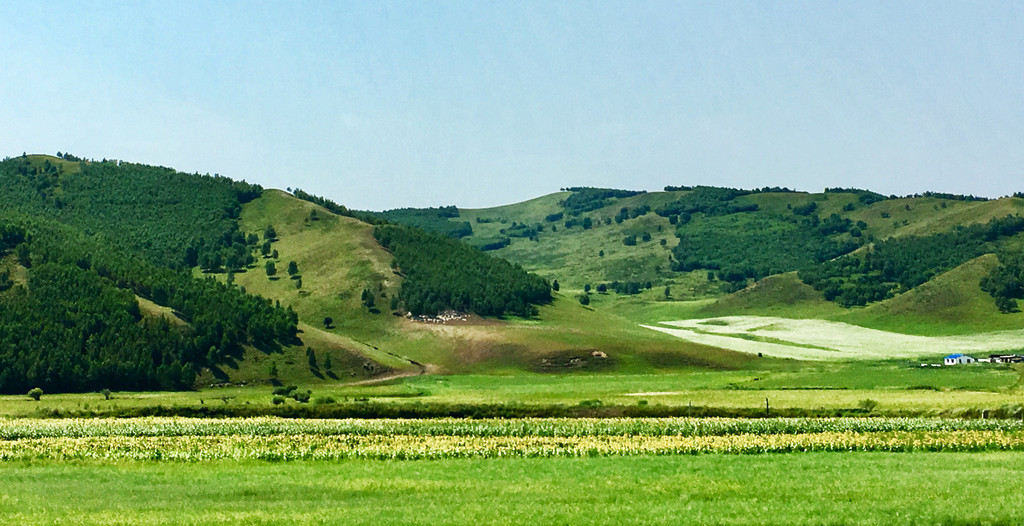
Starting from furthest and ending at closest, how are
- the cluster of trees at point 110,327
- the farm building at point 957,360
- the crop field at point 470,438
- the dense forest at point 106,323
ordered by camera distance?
the farm building at point 957,360 < the dense forest at point 106,323 < the cluster of trees at point 110,327 < the crop field at point 470,438

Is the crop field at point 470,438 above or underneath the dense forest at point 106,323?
underneath

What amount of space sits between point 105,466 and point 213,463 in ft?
18.7

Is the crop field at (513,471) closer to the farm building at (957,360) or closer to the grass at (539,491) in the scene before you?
the grass at (539,491)

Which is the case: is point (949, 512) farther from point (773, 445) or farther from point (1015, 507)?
point (773, 445)

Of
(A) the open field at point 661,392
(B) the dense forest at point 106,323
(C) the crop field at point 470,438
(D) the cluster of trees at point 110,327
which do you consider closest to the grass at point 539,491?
(C) the crop field at point 470,438

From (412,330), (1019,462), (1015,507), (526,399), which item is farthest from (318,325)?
(1015,507)

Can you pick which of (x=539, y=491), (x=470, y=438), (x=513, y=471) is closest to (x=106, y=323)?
(x=470, y=438)

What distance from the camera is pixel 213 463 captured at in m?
61.7

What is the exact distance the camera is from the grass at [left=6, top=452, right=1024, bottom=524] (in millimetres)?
41562

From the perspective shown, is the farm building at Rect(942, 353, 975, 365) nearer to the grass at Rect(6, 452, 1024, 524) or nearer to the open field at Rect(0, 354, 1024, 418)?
the open field at Rect(0, 354, 1024, 418)

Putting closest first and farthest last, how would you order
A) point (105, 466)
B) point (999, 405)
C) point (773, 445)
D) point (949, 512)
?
point (949, 512)
point (105, 466)
point (773, 445)
point (999, 405)

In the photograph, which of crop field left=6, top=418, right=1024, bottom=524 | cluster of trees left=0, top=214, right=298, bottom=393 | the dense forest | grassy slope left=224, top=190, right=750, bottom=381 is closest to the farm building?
grassy slope left=224, top=190, right=750, bottom=381

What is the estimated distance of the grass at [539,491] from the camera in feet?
136

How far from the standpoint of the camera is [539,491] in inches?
1934
